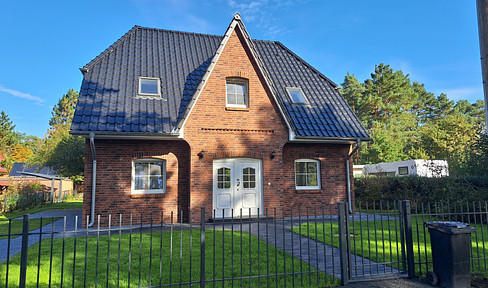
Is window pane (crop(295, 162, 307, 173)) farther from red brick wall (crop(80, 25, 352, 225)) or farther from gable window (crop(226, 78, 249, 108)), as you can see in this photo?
gable window (crop(226, 78, 249, 108))

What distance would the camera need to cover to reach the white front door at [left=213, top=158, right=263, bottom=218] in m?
11.5

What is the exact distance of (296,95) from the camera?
13984mm

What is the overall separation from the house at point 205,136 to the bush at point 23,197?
1210 cm

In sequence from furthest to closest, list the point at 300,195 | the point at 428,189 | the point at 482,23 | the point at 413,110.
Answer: the point at 413,110
the point at 428,189
the point at 300,195
the point at 482,23

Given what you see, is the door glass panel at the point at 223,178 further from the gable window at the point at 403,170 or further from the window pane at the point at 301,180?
the gable window at the point at 403,170

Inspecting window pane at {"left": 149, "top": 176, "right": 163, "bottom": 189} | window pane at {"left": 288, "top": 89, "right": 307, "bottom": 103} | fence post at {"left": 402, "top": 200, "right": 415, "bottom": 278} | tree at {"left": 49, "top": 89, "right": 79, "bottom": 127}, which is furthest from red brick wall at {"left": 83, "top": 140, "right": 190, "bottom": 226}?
tree at {"left": 49, "top": 89, "right": 79, "bottom": 127}

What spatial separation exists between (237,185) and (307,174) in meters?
3.37

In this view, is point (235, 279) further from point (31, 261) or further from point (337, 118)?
point (337, 118)

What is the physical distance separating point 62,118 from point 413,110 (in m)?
64.6

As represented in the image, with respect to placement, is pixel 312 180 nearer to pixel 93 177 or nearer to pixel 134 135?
pixel 134 135

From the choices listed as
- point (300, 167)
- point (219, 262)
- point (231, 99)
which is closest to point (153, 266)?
point (219, 262)

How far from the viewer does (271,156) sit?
12.0 m

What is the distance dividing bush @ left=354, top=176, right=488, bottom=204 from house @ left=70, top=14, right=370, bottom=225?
440cm

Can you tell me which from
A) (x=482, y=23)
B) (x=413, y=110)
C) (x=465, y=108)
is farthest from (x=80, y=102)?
(x=465, y=108)
